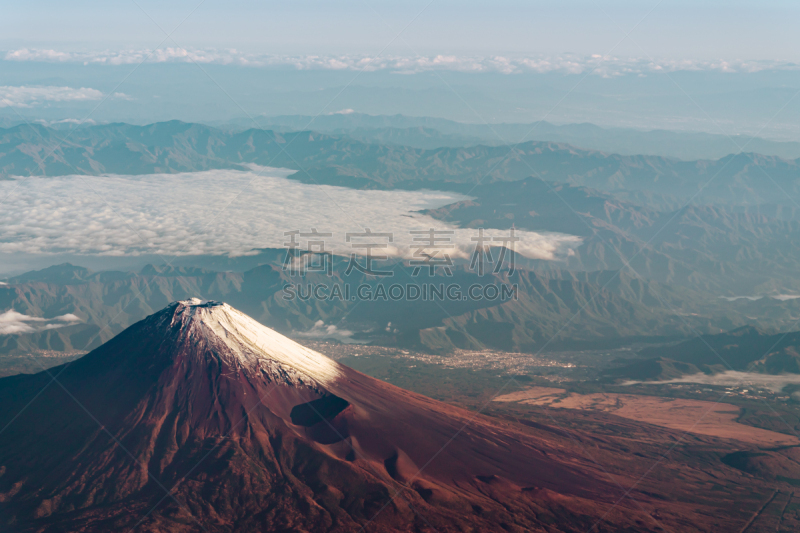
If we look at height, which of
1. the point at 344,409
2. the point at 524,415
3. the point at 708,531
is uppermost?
the point at 344,409

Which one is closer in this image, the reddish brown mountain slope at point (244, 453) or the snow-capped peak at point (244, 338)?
the reddish brown mountain slope at point (244, 453)

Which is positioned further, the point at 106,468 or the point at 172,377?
the point at 172,377

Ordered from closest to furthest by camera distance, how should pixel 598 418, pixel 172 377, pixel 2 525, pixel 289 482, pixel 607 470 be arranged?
pixel 2 525 → pixel 289 482 → pixel 172 377 → pixel 607 470 → pixel 598 418

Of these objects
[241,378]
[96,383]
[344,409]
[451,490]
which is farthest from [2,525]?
[451,490]

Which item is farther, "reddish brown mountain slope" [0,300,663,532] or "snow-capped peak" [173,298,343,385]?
"snow-capped peak" [173,298,343,385]

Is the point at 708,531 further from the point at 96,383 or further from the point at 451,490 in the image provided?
the point at 96,383

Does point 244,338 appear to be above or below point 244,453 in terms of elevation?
above

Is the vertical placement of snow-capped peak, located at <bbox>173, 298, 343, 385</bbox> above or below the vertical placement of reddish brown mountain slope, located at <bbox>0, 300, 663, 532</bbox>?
above

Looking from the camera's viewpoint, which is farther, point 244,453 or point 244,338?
point 244,338
